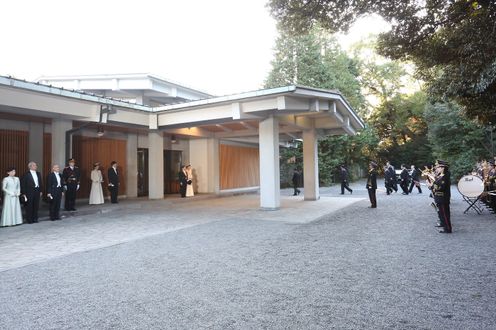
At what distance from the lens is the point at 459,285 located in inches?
163

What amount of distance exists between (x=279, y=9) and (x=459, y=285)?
23.0 feet

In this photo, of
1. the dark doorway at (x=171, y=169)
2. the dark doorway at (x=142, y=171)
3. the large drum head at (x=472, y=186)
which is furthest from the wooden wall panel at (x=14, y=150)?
the large drum head at (x=472, y=186)

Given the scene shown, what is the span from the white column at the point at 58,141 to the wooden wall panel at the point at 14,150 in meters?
2.06

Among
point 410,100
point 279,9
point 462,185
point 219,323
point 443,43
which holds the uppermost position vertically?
point 410,100

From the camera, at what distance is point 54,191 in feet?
32.4

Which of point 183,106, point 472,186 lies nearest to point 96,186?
point 183,106

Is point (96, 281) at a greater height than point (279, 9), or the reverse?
point (279, 9)

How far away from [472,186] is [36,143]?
50.2 ft

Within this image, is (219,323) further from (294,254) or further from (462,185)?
(462,185)

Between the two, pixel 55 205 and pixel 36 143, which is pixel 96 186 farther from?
pixel 55 205

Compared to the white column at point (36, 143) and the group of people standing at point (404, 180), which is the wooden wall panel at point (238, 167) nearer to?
the group of people standing at point (404, 180)

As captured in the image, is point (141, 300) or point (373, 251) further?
point (373, 251)

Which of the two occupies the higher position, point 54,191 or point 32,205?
point 54,191

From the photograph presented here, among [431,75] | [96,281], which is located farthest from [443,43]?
[96,281]
